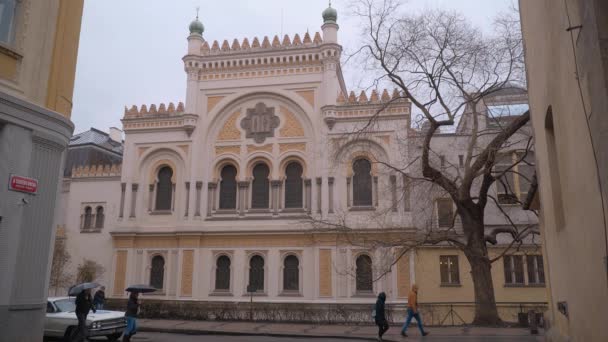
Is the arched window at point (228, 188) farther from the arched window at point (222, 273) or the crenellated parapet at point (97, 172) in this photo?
the crenellated parapet at point (97, 172)

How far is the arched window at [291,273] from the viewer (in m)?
28.3

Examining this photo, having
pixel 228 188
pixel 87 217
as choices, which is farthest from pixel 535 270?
pixel 87 217

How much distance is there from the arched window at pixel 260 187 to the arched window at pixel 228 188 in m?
1.23

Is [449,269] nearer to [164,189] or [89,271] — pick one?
[164,189]

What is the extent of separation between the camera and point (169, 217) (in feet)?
101

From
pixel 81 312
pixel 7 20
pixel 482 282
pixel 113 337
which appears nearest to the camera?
pixel 7 20

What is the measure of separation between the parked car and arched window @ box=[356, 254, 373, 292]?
13953 millimetres

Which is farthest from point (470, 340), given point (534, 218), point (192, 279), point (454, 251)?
point (192, 279)

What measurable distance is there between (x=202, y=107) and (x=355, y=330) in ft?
56.3

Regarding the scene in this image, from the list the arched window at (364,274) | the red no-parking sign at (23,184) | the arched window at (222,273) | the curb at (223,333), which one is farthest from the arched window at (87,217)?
the red no-parking sign at (23,184)

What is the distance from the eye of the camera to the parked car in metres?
15.4

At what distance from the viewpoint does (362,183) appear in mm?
29125

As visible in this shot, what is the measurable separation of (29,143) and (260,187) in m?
19.2

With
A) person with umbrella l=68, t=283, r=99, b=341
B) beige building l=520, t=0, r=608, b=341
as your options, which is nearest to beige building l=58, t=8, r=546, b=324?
person with umbrella l=68, t=283, r=99, b=341
